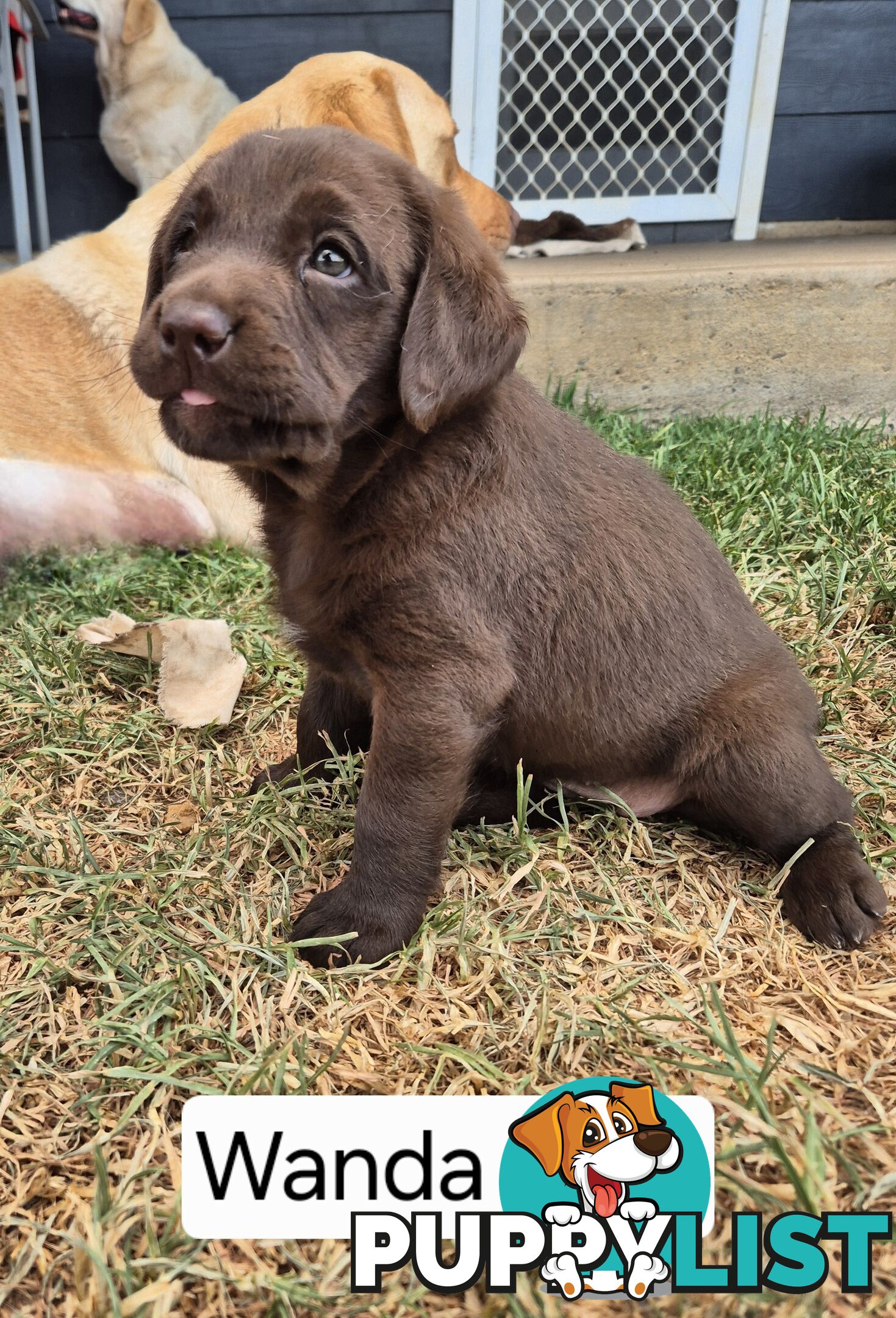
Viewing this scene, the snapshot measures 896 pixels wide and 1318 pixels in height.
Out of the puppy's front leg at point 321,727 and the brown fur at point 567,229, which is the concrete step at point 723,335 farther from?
the puppy's front leg at point 321,727

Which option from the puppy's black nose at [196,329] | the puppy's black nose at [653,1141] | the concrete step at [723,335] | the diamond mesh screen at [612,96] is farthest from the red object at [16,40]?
the puppy's black nose at [653,1141]

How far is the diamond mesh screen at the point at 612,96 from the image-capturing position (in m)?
7.67

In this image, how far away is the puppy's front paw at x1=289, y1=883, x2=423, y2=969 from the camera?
2199 mm

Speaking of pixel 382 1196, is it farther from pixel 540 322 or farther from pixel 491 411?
pixel 540 322

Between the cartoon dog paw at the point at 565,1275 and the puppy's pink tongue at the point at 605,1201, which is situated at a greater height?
the cartoon dog paw at the point at 565,1275

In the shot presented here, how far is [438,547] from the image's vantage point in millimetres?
2215

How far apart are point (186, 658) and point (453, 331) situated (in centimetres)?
169

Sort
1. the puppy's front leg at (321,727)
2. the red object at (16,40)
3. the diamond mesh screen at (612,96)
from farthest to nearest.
A: the diamond mesh screen at (612,96) < the red object at (16,40) < the puppy's front leg at (321,727)

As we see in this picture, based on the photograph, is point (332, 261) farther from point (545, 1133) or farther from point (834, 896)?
point (834, 896)

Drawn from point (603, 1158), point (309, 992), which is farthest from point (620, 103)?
point (603, 1158)

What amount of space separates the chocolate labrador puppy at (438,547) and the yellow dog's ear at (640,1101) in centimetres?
60

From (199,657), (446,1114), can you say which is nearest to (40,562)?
(199,657)

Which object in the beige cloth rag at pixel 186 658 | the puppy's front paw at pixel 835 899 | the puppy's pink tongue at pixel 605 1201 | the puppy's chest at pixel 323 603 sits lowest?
the beige cloth rag at pixel 186 658

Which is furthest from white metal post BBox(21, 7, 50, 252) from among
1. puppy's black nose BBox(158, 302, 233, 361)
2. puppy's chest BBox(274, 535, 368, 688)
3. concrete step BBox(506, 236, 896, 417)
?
puppy's black nose BBox(158, 302, 233, 361)
